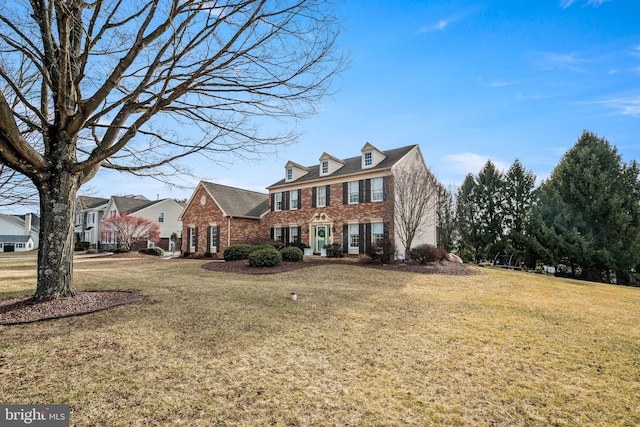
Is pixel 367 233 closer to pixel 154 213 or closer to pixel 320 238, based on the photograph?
pixel 320 238

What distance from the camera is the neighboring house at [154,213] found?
38688 mm

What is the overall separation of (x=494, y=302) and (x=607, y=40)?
8.43m

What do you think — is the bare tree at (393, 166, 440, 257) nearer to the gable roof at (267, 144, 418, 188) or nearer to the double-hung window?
the gable roof at (267, 144, 418, 188)

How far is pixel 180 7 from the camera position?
5.63m

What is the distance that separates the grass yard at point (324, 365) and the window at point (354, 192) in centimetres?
1369

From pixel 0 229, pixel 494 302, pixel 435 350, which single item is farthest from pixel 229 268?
pixel 0 229

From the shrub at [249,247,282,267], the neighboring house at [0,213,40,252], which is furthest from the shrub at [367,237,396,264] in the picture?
the neighboring house at [0,213,40,252]

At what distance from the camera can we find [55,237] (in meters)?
6.36

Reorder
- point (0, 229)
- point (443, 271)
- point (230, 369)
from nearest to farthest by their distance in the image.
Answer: point (230, 369) < point (443, 271) < point (0, 229)

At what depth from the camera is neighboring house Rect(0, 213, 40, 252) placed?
4759cm

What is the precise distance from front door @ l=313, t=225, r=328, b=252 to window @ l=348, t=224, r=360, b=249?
2.07 meters

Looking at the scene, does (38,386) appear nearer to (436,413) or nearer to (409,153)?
(436,413)

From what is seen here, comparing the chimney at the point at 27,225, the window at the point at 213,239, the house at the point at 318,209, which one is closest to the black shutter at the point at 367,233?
the house at the point at 318,209

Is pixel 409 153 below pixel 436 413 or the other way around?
the other way around
